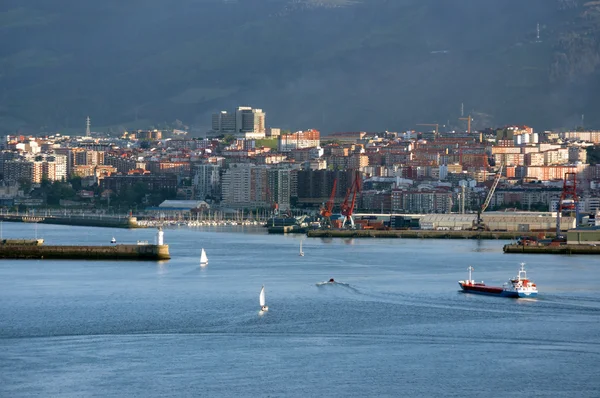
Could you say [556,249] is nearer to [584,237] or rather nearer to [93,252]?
[584,237]

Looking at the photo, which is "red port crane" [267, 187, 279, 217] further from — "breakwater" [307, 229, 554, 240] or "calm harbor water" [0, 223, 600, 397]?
"calm harbor water" [0, 223, 600, 397]

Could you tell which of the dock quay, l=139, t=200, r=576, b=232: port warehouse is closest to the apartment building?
l=139, t=200, r=576, b=232: port warehouse

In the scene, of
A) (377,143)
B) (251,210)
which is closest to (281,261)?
(251,210)

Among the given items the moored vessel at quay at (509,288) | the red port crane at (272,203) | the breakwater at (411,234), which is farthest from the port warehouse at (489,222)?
the moored vessel at quay at (509,288)

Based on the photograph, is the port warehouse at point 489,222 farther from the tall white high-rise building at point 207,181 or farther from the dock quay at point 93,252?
the tall white high-rise building at point 207,181

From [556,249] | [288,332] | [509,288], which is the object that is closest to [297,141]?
[556,249]

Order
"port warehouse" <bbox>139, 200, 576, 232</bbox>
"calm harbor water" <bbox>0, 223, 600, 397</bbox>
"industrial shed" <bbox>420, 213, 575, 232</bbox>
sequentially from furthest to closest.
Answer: "port warehouse" <bbox>139, 200, 576, 232</bbox>, "industrial shed" <bbox>420, 213, 575, 232</bbox>, "calm harbor water" <bbox>0, 223, 600, 397</bbox>

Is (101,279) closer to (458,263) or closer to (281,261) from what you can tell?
(281,261)
